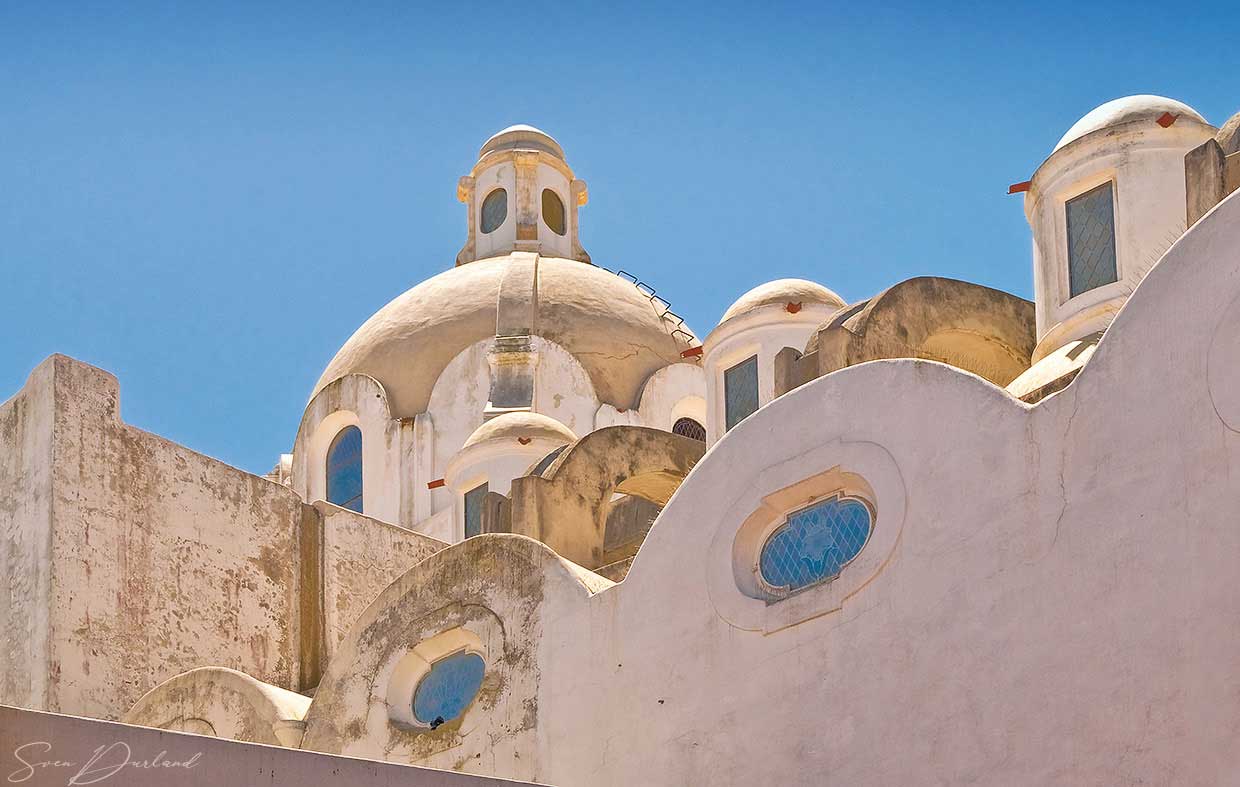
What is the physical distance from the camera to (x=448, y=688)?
18.9 m

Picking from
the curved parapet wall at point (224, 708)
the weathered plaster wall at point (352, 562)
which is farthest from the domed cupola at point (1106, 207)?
the curved parapet wall at point (224, 708)

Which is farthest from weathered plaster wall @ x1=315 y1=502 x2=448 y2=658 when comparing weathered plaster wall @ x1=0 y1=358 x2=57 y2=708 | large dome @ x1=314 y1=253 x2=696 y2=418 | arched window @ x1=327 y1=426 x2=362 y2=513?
arched window @ x1=327 y1=426 x2=362 y2=513

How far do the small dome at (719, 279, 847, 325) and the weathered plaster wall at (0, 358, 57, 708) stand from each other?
8.71 meters

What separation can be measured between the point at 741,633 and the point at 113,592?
7.48 m

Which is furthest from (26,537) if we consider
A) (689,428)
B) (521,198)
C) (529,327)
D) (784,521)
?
(521,198)

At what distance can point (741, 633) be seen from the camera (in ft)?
53.2

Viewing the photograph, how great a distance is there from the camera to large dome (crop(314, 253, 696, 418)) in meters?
30.7

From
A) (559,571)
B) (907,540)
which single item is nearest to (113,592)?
(559,571)

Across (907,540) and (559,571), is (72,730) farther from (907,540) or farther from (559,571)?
(559,571)

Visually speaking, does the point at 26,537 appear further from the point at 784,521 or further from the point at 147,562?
the point at 784,521

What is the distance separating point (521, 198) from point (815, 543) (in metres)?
19.5

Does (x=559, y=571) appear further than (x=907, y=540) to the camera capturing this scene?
Yes

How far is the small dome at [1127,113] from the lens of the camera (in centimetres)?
2061

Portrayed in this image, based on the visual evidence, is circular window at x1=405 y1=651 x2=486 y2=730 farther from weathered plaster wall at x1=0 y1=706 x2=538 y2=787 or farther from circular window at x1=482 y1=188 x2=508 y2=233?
circular window at x1=482 y1=188 x2=508 y2=233
